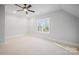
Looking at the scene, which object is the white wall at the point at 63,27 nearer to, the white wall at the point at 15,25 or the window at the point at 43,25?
the window at the point at 43,25

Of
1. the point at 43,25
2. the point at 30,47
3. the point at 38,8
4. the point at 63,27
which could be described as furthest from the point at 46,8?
the point at 30,47

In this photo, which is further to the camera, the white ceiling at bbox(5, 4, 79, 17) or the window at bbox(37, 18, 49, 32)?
the window at bbox(37, 18, 49, 32)

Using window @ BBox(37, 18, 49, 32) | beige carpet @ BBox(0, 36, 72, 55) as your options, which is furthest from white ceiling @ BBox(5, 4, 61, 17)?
beige carpet @ BBox(0, 36, 72, 55)

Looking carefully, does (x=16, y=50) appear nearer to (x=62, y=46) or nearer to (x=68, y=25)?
(x=62, y=46)

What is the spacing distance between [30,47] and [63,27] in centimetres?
69

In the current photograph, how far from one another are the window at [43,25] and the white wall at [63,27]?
0.24ft

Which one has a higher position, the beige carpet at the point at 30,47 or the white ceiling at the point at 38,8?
the white ceiling at the point at 38,8

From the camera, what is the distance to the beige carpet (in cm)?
188

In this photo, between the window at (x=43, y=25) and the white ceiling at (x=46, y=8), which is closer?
the white ceiling at (x=46, y=8)

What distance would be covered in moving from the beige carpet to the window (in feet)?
0.68

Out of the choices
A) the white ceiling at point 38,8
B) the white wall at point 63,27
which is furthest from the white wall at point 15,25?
the white wall at point 63,27

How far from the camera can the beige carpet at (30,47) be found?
1878mm

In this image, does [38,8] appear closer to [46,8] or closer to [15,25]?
[46,8]

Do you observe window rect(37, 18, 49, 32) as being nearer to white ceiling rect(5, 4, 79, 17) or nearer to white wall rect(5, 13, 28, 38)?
white ceiling rect(5, 4, 79, 17)
